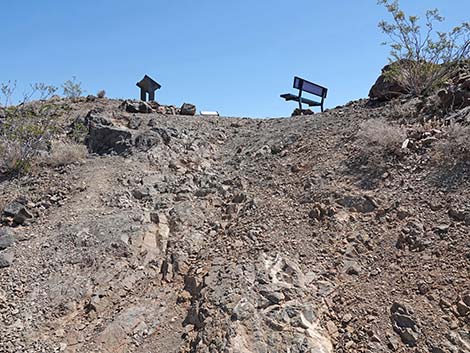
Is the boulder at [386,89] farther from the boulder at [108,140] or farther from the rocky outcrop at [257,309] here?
the rocky outcrop at [257,309]

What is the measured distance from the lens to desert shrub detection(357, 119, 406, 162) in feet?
22.8

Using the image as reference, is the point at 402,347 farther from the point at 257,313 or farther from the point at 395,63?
the point at 395,63

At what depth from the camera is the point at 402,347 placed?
4074 mm

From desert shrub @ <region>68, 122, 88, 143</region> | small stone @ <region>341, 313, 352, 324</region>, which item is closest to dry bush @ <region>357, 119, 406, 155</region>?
small stone @ <region>341, 313, 352, 324</region>

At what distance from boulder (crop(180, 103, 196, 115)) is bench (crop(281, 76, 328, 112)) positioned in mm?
2782

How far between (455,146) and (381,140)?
3.75 feet

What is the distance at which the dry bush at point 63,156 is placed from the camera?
8.77 meters

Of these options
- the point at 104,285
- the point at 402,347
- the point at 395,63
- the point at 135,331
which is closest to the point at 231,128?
the point at 395,63

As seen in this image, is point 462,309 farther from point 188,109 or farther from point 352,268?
point 188,109

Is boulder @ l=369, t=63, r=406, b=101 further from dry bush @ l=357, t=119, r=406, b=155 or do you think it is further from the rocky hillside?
dry bush @ l=357, t=119, r=406, b=155

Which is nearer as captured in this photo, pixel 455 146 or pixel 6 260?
pixel 6 260

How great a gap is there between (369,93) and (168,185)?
17.0 feet

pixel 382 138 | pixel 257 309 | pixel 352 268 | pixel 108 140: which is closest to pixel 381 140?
pixel 382 138

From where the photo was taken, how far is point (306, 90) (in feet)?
43.5
